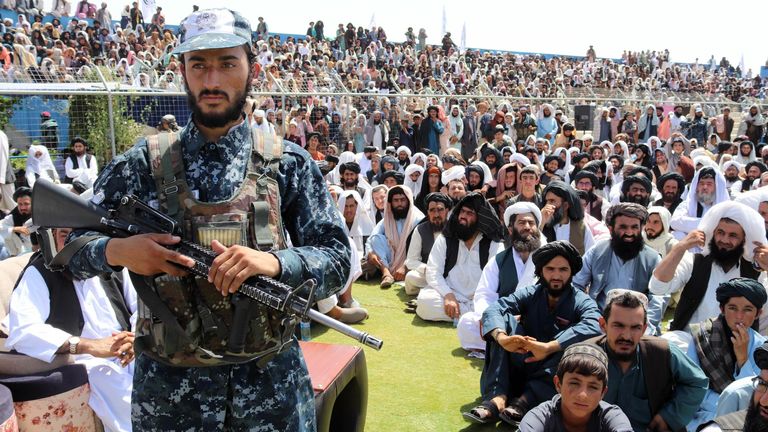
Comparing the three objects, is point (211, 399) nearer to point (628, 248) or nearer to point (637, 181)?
point (628, 248)

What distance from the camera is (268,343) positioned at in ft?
5.10

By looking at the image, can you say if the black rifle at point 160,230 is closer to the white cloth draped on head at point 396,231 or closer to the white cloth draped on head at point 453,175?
the white cloth draped on head at point 396,231

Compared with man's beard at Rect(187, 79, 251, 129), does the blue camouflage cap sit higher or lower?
higher

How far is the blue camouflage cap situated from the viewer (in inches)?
59.1

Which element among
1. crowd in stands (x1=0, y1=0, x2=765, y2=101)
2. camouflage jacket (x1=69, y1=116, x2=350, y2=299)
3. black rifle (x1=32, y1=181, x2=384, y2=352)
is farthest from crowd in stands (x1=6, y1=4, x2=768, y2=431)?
crowd in stands (x1=0, y1=0, x2=765, y2=101)

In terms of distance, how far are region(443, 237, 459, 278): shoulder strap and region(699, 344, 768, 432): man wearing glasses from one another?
3069 millimetres

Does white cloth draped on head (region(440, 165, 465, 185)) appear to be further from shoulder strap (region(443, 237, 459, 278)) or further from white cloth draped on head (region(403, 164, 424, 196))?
shoulder strap (region(443, 237, 459, 278))

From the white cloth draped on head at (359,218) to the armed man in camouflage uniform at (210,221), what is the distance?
5898 mm

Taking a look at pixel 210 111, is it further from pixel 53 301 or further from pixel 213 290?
pixel 53 301

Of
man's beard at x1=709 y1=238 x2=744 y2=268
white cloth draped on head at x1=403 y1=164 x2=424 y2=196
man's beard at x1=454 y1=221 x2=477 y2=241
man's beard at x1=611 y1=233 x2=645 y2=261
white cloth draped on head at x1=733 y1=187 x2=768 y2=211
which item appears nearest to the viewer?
man's beard at x1=709 y1=238 x2=744 y2=268

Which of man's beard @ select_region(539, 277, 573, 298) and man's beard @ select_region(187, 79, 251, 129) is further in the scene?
man's beard @ select_region(539, 277, 573, 298)

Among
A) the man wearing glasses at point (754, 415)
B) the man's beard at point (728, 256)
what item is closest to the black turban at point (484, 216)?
the man's beard at point (728, 256)

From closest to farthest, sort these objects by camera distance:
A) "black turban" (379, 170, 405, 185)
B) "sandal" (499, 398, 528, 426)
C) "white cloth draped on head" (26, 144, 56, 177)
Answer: "sandal" (499, 398, 528, 426), "black turban" (379, 170, 405, 185), "white cloth draped on head" (26, 144, 56, 177)

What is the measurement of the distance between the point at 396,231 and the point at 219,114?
227 inches
